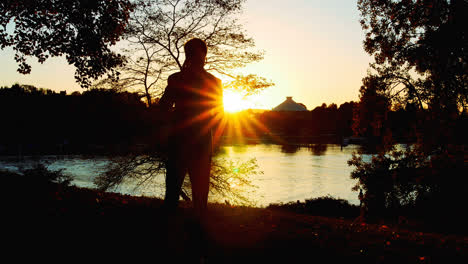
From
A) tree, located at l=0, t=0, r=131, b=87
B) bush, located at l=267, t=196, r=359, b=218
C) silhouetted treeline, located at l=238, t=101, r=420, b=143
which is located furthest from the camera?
silhouetted treeline, located at l=238, t=101, r=420, b=143

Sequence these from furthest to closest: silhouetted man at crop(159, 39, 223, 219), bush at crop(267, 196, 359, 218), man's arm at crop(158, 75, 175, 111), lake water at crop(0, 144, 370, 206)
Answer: lake water at crop(0, 144, 370, 206) < bush at crop(267, 196, 359, 218) < man's arm at crop(158, 75, 175, 111) < silhouetted man at crop(159, 39, 223, 219)

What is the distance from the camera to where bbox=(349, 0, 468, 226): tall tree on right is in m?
14.3

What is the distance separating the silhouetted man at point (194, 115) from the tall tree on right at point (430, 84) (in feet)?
44.9

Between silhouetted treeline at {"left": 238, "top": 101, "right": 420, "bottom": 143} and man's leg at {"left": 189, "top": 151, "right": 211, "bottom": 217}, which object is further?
silhouetted treeline at {"left": 238, "top": 101, "right": 420, "bottom": 143}

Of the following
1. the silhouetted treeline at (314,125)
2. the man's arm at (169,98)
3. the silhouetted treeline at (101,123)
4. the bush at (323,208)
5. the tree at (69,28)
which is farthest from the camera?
the silhouetted treeline at (314,125)

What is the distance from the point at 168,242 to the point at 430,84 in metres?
14.9

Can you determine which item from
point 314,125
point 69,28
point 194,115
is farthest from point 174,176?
point 314,125

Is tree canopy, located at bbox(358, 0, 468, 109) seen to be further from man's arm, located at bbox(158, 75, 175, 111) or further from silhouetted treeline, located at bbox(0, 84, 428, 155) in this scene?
man's arm, located at bbox(158, 75, 175, 111)

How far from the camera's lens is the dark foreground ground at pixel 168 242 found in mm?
4195

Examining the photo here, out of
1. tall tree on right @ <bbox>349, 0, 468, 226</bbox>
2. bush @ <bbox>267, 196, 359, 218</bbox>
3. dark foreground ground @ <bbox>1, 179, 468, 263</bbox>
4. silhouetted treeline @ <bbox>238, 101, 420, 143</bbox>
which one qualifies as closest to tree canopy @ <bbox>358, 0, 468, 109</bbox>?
tall tree on right @ <bbox>349, 0, 468, 226</bbox>

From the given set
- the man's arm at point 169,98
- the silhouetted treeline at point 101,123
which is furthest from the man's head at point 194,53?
the silhouetted treeline at point 101,123

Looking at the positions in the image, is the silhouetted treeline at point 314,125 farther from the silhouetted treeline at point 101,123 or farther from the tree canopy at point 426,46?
the tree canopy at point 426,46

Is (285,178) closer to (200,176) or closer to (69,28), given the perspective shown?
(69,28)

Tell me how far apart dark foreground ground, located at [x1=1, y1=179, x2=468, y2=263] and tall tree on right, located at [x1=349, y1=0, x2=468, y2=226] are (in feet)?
35.1
